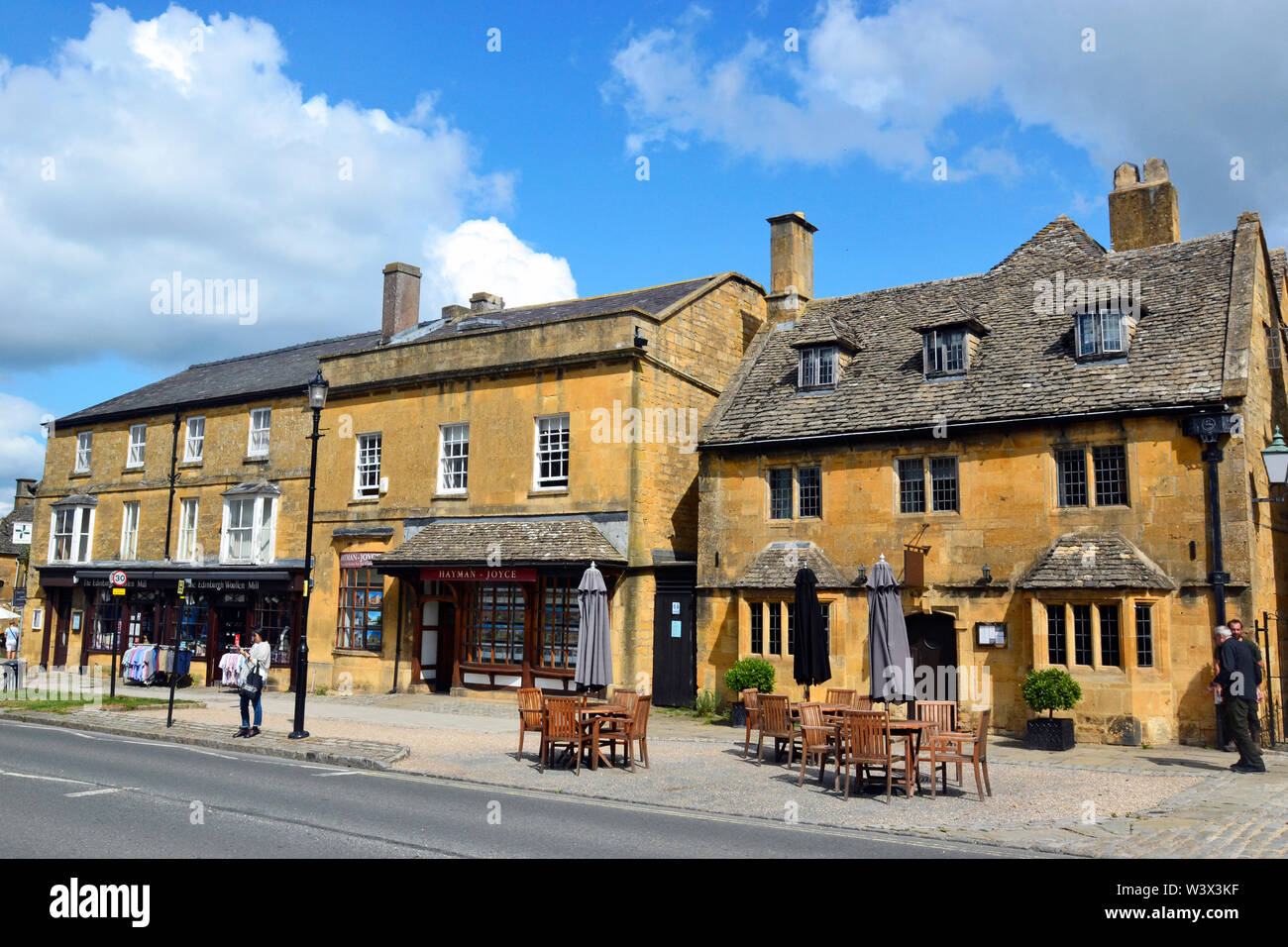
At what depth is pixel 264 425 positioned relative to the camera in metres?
30.5

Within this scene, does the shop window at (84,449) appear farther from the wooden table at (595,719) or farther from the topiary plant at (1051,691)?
the topiary plant at (1051,691)

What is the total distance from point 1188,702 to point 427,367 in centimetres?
1852

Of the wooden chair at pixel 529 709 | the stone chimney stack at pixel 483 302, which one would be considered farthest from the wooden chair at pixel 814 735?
the stone chimney stack at pixel 483 302

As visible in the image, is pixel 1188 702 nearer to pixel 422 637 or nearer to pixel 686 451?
pixel 686 451

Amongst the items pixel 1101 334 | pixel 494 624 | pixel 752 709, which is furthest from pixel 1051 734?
pixel 494 624

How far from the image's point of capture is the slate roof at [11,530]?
2017 inches

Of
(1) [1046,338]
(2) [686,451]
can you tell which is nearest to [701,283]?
(2) [686,451]

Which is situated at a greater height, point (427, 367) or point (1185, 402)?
point (427, 367)

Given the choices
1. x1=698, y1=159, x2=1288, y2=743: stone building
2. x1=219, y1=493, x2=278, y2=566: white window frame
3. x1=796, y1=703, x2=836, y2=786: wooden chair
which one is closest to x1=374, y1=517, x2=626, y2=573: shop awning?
x1=698, y1=159, x2=1288, y2=743: stone building

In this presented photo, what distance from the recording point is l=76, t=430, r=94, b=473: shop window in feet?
116

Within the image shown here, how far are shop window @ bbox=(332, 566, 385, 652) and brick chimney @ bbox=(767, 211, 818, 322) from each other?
12.3 meters

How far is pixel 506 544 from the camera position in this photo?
76.7ft

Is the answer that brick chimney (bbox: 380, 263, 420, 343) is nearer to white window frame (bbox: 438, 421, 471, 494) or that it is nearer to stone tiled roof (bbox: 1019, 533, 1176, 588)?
white window frame (bbox: 438, 421, 471, 494)

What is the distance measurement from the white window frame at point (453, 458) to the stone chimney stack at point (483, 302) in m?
7.13
